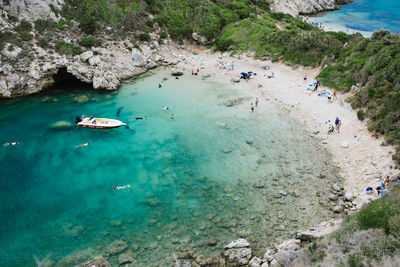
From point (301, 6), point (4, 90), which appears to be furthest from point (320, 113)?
point (301, 6)

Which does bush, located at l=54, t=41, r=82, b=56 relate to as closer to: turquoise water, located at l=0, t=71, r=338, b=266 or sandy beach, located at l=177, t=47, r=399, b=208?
turquoise water, located at l=0, t=71, r=338, b=266

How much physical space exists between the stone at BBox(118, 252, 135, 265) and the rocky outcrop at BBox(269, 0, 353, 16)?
88673 millimetres

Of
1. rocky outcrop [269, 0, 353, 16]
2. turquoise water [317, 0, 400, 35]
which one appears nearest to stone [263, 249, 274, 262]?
turquoise water [317, 0, 400, 35]

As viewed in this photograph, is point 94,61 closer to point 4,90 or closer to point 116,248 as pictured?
point 4,90

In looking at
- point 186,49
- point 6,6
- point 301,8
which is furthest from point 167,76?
point 301,8

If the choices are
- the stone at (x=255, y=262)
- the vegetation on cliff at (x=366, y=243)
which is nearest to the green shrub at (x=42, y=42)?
the stone at (x=255, y=262)

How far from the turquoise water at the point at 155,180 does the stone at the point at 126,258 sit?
0.37 metres

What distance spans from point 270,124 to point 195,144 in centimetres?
1009

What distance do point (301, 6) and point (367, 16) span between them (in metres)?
24.0

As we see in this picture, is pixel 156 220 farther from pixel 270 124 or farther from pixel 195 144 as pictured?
pixel 270 124

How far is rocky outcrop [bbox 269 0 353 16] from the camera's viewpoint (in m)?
84.0

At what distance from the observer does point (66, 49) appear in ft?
128

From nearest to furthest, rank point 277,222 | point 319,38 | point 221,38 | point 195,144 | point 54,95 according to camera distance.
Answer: point 277,222 < point 195,144 < point 54,95 < point 319,38 < point 221,38

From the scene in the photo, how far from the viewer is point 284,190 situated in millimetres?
20203
